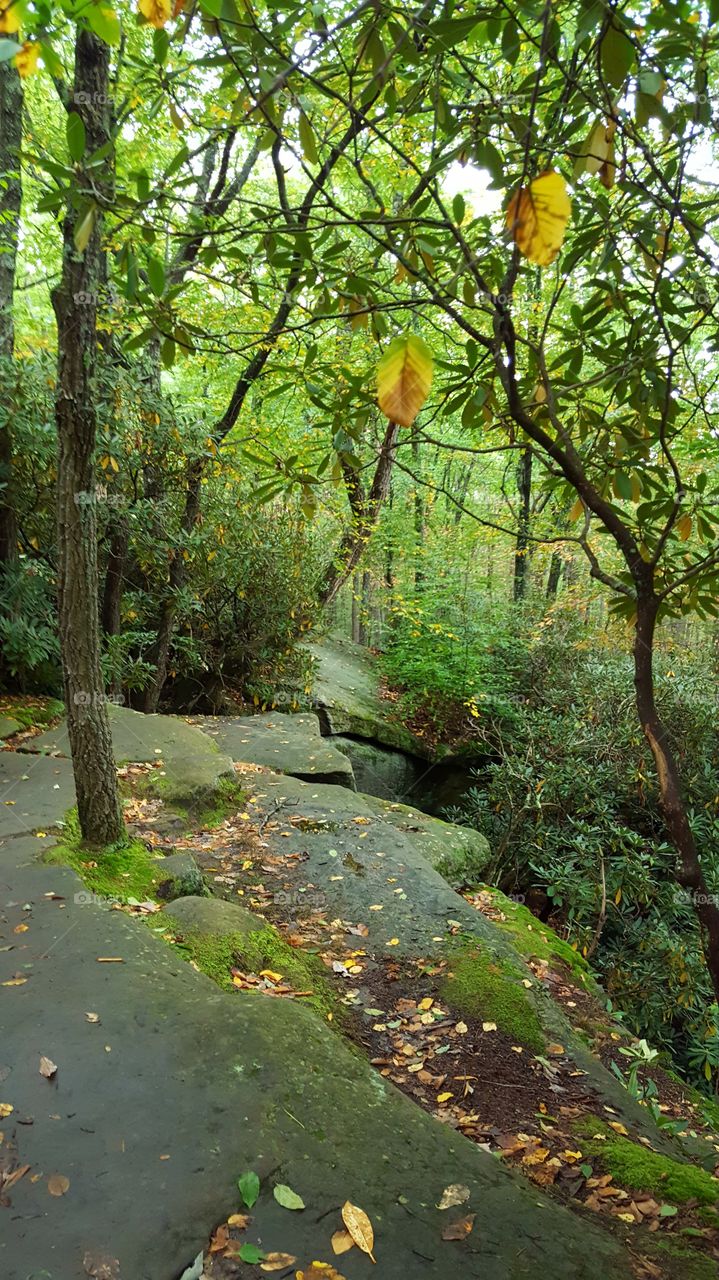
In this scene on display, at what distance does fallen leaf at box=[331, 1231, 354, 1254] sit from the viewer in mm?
1858

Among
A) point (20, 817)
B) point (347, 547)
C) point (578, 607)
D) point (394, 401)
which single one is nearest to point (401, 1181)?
point (394, 401)

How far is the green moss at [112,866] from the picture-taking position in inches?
151

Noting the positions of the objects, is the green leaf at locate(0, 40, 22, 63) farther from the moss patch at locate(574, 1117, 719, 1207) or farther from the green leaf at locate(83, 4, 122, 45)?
the moss patch at locate(574, 1117, 719, 1207)

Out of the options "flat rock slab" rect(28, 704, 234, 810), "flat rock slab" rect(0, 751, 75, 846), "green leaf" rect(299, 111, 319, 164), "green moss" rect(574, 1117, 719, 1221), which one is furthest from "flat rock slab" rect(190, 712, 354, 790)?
"green leaf" rect(299, 111, 319, 164)

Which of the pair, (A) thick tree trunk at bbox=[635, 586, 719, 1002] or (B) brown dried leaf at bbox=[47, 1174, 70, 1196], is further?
(A) thick tree trunk at bbox=[635, 586, 719, 1002]

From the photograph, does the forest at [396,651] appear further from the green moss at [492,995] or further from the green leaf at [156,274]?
the green leaf at [156,274]

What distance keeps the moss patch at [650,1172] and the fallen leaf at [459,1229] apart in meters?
0.89

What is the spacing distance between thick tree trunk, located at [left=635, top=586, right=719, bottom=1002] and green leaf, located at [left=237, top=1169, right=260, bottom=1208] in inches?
58.4

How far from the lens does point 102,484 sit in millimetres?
6988

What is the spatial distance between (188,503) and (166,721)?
2457 millimetres

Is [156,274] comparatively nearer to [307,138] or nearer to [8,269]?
[307,138]

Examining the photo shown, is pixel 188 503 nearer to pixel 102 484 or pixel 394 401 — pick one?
pixel 102 484

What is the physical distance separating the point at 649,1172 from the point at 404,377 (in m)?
2.98

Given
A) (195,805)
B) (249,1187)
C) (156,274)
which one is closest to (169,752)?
(195,805)
